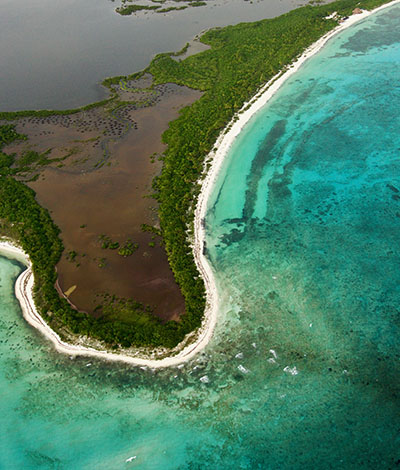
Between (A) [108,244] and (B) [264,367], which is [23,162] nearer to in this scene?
(A) [108,244]

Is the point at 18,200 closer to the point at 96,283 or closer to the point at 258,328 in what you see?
the point at 96,283

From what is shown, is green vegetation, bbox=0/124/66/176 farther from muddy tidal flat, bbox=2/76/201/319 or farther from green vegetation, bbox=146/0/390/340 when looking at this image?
green vegetation, bbox=146/0/390/340

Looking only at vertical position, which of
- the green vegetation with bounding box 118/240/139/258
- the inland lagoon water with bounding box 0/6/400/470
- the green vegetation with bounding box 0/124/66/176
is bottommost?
the inland lagoon water with bounding box 0/6/400/470

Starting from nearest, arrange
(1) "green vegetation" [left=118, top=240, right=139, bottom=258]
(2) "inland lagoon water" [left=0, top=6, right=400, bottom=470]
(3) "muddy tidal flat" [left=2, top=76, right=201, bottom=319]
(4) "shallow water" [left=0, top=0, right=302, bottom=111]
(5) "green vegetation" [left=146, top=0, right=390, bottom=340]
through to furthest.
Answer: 1. (2) "inland lagoon water" [left=0, top=6, right=400, bottom=470]
2. (3) "muddy tidal flat" [left=2, top=76, right=201, bottom=319]
3. (5) "green vegetation" [left=146, top=0, right=390, bottom=340]
4. (1) "green vegetation" [left=118, top=240, right=139, bottom=258]
5. (4) "shallow water" [left=0, top=0, right=302, bottom=111]

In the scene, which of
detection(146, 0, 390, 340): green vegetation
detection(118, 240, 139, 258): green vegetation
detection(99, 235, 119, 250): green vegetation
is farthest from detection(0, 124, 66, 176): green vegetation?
detection(118, 240, 139, 258): green vegetation

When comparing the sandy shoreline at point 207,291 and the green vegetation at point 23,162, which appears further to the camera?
the green vegetation at point 23,162

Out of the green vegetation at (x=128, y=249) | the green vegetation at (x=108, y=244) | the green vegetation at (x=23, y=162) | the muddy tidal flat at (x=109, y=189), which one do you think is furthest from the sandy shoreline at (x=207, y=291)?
the green vegetation at (x=23, y=162)

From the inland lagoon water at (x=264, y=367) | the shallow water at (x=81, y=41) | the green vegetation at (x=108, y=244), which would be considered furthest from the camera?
the shallow water at (x=81, y=41)

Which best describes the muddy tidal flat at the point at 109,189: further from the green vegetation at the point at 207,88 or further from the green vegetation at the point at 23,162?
the green vegetation at the point at 207,88
